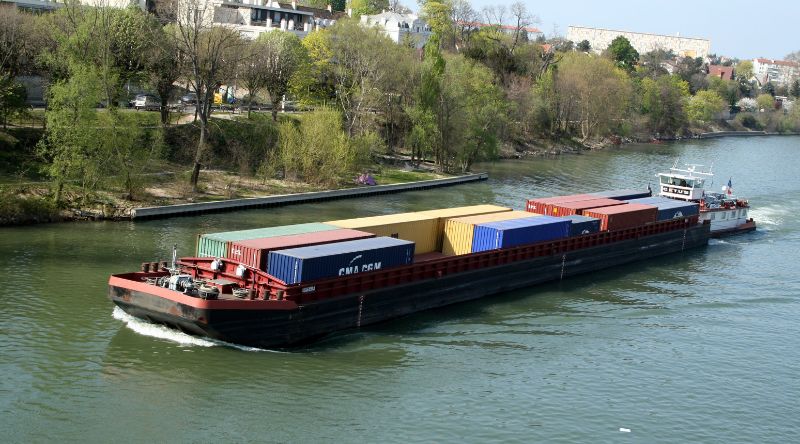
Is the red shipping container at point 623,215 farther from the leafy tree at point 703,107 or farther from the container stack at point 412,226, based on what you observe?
the leafy tree at point 703,107

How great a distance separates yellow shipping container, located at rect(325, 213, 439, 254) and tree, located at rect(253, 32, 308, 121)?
1797 inches

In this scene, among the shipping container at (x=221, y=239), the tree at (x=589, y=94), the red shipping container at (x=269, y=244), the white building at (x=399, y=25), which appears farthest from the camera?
the white building at (x=399, y=25)

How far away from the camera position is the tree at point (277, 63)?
9031 centimetres

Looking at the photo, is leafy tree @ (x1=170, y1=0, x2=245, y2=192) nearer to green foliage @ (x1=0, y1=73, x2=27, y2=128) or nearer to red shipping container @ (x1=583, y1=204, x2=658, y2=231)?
green foliage @ (x1=0, y1=73, x2=27, y2=128)

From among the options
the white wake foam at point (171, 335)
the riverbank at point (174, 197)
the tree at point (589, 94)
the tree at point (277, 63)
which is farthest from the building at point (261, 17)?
the white wake foam at point (171, 335)

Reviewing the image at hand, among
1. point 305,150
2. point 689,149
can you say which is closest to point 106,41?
point 305,150

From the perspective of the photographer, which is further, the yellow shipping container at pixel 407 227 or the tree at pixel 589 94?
the tree at pixel 589 94

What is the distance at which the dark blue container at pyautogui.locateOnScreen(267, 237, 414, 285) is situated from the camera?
34750 mm

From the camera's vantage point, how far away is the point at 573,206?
56.9 metres

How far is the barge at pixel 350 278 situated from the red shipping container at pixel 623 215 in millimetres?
227

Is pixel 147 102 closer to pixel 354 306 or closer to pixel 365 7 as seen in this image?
pixel 354 306

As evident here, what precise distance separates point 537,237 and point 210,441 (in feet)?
87.5

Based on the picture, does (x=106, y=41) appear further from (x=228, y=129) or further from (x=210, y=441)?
(x=210, y=441)

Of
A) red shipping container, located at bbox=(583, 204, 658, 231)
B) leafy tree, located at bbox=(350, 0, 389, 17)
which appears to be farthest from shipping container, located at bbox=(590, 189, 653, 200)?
leafy tree, located at bbox=(350, 0, 389, 17)
